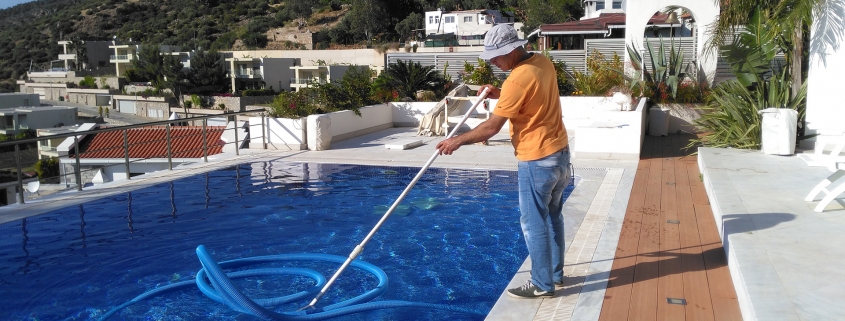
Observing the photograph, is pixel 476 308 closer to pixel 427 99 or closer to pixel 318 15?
pixel 427 99

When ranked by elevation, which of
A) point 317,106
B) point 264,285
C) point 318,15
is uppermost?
point 318,15

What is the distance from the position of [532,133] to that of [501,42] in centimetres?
59

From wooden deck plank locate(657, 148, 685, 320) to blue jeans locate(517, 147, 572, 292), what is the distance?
0.72m

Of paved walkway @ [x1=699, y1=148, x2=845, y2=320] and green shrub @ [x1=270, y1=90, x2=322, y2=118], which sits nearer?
paved walkway @ [x1=699, y1=148, x2=845, y2=320]

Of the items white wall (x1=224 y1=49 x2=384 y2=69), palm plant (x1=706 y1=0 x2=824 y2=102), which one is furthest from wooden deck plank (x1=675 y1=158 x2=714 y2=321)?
white wall (x1=224 y1=49 x2=384 y2=69)

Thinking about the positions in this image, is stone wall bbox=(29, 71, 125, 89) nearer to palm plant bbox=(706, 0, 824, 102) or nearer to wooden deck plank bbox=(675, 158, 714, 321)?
palm plant bbox=(706, 0, 824, 102)

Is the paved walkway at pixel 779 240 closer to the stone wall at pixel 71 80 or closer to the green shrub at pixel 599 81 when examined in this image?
the green shrub at pixel 599 81

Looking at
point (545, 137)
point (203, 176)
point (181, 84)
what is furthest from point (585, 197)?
point (181, 84)

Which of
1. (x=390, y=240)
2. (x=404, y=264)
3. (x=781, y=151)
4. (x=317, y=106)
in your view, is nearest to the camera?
(x=404, y=264)

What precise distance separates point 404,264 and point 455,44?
65240 mm

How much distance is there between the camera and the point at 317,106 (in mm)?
13531

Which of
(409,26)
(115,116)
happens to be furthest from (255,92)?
(409,26)

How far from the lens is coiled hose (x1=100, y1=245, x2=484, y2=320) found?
4461 millimetres

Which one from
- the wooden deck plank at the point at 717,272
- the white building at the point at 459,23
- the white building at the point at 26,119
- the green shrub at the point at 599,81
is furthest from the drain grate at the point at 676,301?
the white building at the point at 459,23
